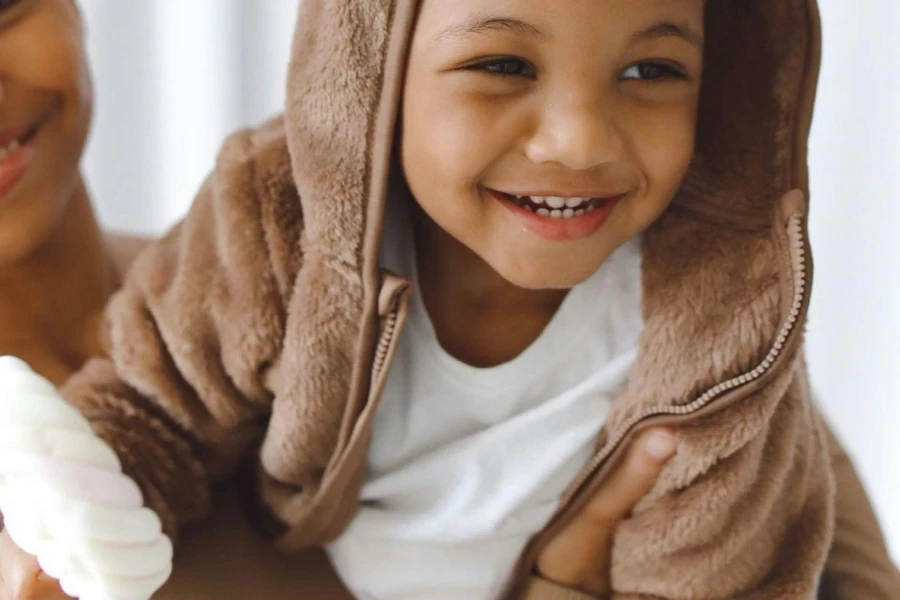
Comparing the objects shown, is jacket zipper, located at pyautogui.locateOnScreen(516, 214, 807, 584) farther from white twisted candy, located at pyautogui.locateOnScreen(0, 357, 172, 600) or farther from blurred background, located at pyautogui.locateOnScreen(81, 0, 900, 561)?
blurred background, located at pyautogui.locateOnScreen(81, 0, 900, 561)

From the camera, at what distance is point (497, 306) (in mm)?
854

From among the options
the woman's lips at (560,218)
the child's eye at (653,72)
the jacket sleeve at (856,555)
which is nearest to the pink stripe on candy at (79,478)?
the woman's lips at (560,218)

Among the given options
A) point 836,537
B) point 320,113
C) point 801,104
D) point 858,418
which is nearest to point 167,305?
point 320,113

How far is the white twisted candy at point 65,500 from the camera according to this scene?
624 mm

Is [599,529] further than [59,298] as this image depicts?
No

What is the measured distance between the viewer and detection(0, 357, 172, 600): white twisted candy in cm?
62

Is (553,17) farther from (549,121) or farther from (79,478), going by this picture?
(79,478)

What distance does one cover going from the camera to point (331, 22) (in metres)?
0.70

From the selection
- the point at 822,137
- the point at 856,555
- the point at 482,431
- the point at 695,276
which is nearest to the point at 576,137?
the point at 695,276

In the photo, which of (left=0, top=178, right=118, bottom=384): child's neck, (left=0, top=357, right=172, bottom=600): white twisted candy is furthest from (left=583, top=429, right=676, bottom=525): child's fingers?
(left=0, top=178, right=118, bottom=384): child's neck

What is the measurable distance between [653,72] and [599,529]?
0.42 meters

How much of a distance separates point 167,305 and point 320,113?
0.71ft

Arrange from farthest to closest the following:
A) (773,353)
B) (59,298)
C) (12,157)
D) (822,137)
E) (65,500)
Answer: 1. (822,137)
2. (59,298)
3. (12,157)
4. (773,353)
5. (65,500)

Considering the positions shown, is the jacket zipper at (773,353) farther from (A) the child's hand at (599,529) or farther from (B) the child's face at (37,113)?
(B) the child's face at (37,113)
